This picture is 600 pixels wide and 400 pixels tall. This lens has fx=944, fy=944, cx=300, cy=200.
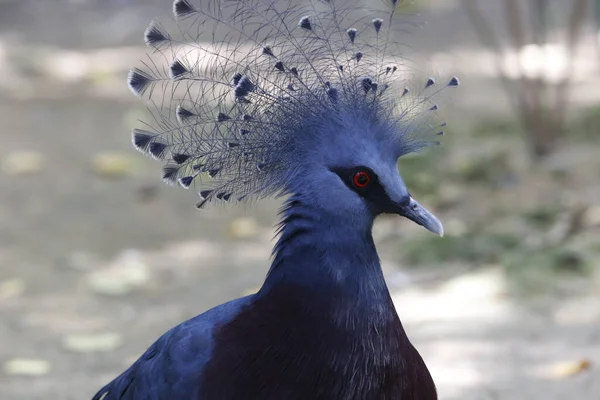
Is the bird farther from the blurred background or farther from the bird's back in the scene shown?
the blurred background

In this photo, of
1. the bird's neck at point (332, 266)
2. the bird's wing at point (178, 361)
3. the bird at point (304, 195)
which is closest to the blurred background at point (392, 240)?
the bird at point (304, 195)

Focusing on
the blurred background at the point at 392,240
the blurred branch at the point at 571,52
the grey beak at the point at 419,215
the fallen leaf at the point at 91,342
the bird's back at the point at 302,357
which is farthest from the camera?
the blurred branch at the point at 571,52

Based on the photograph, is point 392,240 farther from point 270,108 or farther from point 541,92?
point 270,108

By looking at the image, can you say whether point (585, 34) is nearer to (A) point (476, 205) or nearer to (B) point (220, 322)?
(A) point (476, 205)

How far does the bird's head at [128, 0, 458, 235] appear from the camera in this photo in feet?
8.55

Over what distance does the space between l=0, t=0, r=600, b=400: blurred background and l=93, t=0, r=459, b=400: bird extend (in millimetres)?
522

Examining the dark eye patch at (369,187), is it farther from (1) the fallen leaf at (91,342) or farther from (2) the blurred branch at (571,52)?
(2) the blurred branch at (571,52)

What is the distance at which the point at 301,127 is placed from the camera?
2.68 m

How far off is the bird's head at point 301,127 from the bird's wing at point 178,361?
360 millimetres

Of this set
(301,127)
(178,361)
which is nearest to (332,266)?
(301,127)

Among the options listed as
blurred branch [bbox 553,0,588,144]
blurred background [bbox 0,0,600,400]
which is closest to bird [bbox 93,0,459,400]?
blurred background [bbox 0,0,600,400]

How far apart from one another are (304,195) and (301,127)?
0.20m

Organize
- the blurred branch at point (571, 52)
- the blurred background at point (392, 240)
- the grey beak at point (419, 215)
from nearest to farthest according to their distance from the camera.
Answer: the grey beak at point (419, 215) < the blurred background at point (392, 240) < the blurred branch at point (571, 52)

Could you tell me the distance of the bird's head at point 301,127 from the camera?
8.55 ft
